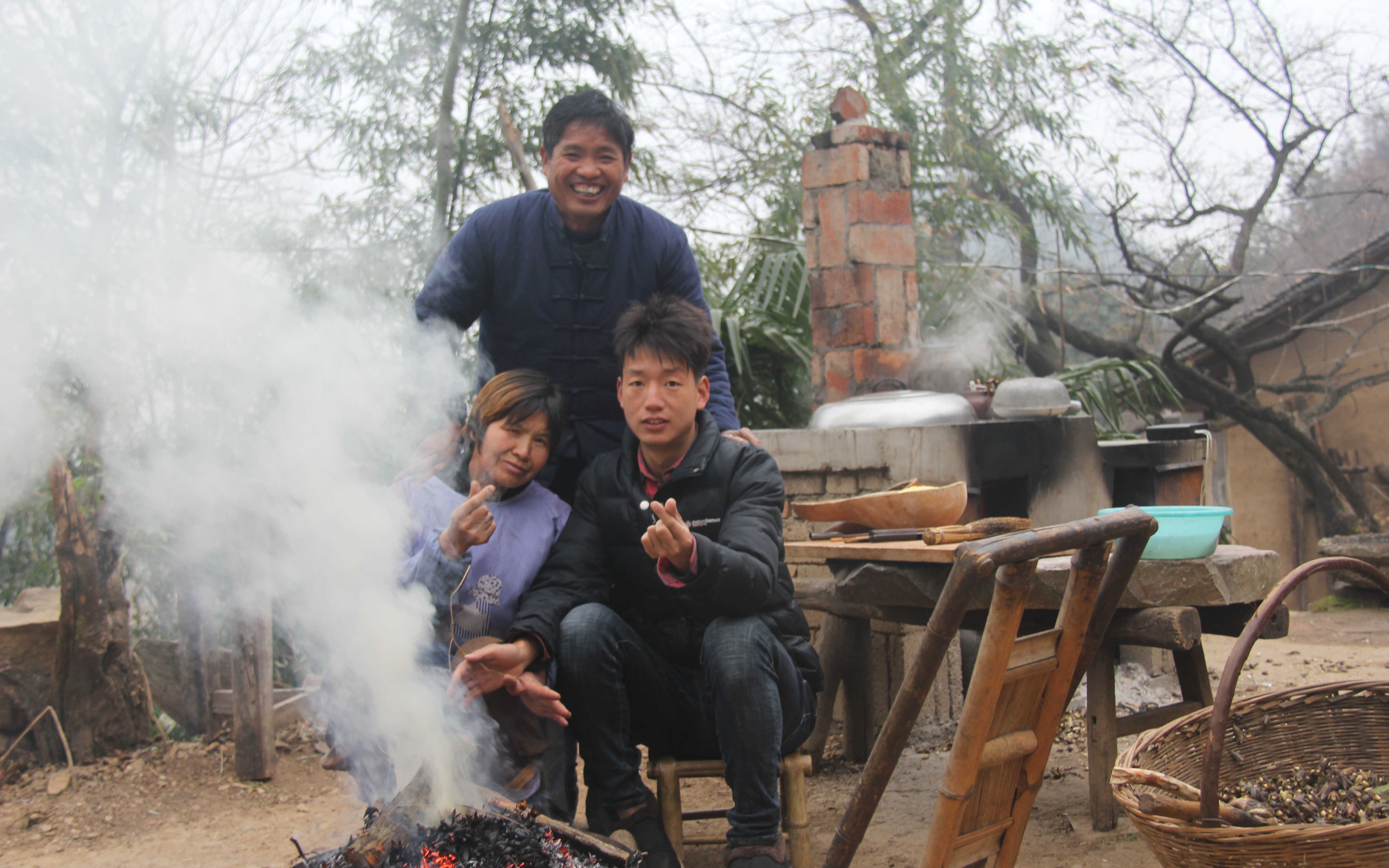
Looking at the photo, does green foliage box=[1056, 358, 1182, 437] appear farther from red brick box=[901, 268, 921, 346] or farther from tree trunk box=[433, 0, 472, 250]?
tree trunk box=[433, 0, 472, 250]

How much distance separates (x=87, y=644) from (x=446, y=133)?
3286 mm

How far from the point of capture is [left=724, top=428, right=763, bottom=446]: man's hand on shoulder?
2645mm

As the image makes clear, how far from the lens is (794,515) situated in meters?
3.97

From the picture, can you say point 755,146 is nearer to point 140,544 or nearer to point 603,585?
point 140,544

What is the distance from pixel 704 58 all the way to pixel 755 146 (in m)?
0.95

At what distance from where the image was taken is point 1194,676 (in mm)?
2984

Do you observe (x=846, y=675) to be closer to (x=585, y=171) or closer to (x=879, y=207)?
(x=585, y=171)

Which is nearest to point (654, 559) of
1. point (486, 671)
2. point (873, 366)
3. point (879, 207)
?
point (486, 671)

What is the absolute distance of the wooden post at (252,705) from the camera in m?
3.91

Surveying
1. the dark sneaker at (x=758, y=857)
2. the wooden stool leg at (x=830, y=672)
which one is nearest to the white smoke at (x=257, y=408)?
the dark sneaker at (x=758, y=857)

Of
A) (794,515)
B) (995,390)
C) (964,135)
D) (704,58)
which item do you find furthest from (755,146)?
(794,515)

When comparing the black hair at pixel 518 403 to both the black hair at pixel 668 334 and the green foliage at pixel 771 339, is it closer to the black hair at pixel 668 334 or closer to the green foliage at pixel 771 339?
the black hair at pixel 668 334

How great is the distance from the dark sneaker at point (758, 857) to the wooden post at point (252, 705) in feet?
7.98

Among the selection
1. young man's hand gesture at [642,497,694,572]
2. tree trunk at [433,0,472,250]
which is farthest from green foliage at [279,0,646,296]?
young man's hand gesture at [642,497,694,572]
